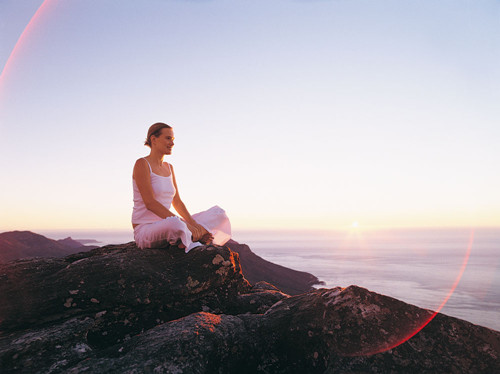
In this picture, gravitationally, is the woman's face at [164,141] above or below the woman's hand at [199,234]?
above

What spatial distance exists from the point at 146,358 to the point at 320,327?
2.36 m

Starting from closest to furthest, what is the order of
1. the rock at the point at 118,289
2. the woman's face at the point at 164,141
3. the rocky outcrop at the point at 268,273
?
the rock at the point at 118,289, the woman's face at the point at 164,141, the rocky outcrop at the point at 268,273

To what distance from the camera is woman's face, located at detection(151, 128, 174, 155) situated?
22.0 feet

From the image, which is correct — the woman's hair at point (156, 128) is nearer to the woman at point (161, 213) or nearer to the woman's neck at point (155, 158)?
the woman at point (161, 213)

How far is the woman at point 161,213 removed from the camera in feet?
20.3

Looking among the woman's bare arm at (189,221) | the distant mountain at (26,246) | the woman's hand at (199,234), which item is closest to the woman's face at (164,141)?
the woman's bare arm at (189,221)

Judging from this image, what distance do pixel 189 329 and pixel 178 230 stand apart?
2187 millimetres

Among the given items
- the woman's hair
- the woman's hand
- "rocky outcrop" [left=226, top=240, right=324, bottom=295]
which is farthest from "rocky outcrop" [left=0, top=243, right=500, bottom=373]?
"rocky outcrop" [left=226, top=240, right=324, bottom=295]

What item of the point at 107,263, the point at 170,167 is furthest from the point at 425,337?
the point at 170,167


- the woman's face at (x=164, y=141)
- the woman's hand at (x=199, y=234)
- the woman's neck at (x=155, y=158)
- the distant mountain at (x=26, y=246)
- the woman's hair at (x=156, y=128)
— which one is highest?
the woman's hair at (x=156, y=128)

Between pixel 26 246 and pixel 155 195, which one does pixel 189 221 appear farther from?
pixel 26 246

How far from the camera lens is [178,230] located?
19.7 ft

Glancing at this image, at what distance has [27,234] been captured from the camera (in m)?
116

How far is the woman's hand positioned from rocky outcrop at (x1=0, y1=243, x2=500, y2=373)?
26.7 inches
